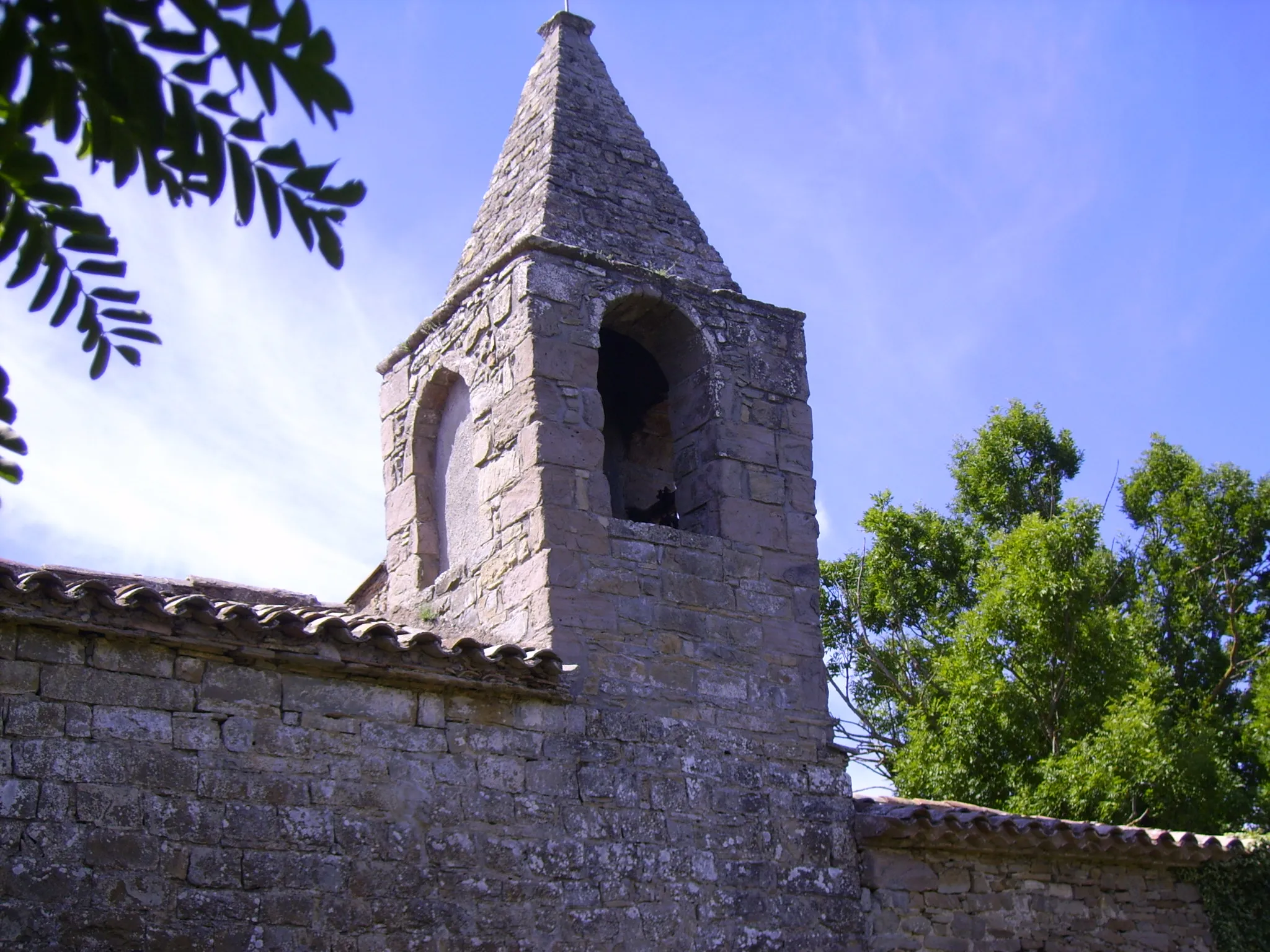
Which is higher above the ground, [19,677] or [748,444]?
[748,444]

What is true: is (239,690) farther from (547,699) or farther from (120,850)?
(547,699)

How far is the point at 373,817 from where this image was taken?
612 cm

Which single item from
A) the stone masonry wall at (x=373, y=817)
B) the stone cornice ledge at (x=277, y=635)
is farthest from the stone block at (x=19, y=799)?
the stone cornice ledge at (x=277, y=635)

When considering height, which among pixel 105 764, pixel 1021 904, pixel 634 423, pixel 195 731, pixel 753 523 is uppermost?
pixel 634 423

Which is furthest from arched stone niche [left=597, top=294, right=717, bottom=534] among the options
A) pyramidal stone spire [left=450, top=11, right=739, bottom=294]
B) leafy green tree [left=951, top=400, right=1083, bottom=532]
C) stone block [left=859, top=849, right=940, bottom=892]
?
leafy green tree [left=951, top=400, right=1083, bottom=532]

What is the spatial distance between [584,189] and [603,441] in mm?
1507

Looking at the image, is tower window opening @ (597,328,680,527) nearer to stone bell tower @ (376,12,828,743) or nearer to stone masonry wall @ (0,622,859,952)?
stone bell tower @ (376,12,828,743)

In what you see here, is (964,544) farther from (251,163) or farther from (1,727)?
(251,163)

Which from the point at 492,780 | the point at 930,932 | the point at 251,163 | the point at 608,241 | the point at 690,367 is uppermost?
the point at 608,241

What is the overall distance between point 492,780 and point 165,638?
5.11ft

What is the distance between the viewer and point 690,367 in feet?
27.6

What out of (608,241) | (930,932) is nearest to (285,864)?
(930,932)

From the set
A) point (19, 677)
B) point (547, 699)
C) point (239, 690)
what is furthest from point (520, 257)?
point (19, 677)

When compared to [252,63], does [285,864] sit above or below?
below
